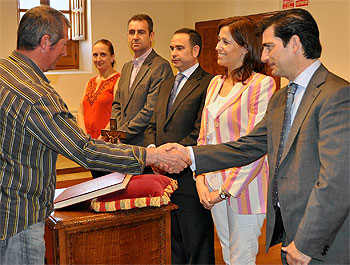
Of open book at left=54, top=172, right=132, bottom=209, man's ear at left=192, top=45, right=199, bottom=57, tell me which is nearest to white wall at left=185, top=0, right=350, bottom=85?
man's ear at left=192, top=45, right=199, bottom=57

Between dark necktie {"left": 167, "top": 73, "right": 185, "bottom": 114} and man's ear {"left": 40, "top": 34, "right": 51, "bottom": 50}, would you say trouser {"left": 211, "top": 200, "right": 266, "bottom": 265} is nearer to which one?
dark necktie {"left": 167, "top": 73, "right": 185, "bottom": 114}

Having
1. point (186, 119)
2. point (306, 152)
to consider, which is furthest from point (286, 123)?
point (186, 119)

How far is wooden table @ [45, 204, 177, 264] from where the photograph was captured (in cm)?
215

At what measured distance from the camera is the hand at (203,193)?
2.69 meters

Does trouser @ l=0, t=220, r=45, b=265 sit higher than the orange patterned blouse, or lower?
lower

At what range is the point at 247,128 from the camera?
258cm

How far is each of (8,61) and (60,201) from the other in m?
0.65

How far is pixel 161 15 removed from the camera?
7.49m

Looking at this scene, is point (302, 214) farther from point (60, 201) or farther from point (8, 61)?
point (8, 61)

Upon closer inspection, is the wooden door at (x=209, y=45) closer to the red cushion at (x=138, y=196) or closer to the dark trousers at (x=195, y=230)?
the dark trousers at (x=195, y=230)

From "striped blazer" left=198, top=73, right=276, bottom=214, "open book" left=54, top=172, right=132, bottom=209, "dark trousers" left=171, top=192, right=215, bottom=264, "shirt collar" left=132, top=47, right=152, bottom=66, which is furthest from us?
"shirt collar" left=132, top=47, right=152, bottom=66

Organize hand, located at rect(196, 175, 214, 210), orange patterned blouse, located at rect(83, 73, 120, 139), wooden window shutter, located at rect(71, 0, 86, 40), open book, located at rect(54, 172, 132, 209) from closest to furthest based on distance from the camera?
open book, located at rect(54, 172, 132, 209) < hand, located at rect(196, 175, 214, 210) < orange patterned blouse, located at rect(83, 73, 120, 139) < wooden window shutter, located at rect(71, 0, 86, 40)

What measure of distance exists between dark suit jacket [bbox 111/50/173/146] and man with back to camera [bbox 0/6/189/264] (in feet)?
5.07

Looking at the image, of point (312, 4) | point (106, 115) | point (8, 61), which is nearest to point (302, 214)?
point (8, 61)
